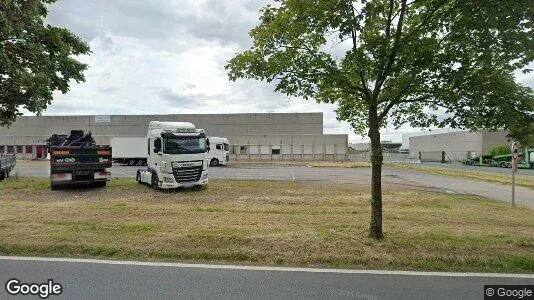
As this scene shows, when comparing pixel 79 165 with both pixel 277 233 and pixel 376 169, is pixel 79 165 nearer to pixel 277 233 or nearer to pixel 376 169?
pixel 277 233

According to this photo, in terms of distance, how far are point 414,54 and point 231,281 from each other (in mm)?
4650

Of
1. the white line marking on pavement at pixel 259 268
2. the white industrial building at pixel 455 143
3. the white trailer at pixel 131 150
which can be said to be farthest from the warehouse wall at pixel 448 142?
the white line marking on pavement at pixel 259 268

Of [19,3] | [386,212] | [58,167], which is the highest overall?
[19,3]

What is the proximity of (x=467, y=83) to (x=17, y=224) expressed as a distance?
31.6ft

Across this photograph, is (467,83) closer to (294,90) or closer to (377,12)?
(377,12)

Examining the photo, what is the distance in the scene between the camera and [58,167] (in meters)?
14.5

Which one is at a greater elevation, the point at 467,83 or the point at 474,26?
the point at 474,26

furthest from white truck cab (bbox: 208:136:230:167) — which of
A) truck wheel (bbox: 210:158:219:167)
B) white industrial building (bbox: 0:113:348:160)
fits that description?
white industrial building (bbox: 0:113:348:160)

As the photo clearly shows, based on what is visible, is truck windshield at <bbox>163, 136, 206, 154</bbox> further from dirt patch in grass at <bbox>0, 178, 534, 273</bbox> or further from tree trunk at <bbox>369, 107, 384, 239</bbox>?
tree trunk at <bbox>369, 107, 384, 239</bbox>

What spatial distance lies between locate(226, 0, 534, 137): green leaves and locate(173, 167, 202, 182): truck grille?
29.5 feet

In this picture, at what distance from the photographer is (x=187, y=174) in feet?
48.6

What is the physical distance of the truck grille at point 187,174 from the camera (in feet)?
47.6

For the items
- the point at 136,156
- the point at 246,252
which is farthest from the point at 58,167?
the point at 136,156

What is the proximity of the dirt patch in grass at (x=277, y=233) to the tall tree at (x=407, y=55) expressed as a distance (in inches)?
46.5
